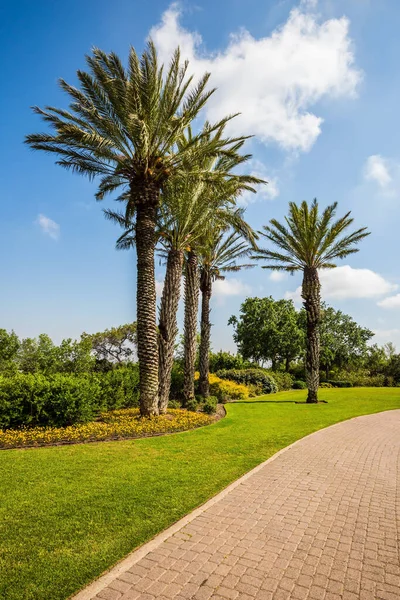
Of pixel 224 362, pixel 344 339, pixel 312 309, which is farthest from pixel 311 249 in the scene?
pixel 344 339

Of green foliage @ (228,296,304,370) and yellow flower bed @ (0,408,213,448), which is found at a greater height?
green foliage @ (228,296,304,370)

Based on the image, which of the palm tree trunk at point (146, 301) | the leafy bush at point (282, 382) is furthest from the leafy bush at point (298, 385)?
the palm tree trunk at point (146, 301)

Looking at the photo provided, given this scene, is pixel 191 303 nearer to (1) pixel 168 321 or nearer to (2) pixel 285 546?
(1) pixel 168 321

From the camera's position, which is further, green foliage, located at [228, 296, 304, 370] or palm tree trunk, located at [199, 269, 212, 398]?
green foliage, located at [228, 296, 304, 370]

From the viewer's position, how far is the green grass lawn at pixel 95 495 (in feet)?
12.5

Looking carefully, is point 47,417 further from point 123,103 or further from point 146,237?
point 123,103

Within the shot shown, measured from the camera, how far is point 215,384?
24.6m

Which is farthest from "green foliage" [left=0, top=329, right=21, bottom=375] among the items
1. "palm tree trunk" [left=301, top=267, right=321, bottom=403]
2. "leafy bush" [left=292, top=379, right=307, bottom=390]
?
"leafy bush" [left=292, top=379, right=307, bottom=390]

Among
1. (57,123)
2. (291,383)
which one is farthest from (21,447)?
(291,383)

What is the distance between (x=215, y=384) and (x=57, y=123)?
18.0 meters

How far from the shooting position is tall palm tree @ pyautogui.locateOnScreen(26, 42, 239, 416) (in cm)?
1217

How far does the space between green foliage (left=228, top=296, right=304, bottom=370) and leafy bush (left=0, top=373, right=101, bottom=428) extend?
3424cm

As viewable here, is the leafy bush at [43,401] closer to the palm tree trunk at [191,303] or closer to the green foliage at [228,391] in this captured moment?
the palm tree trunk at [191,303]

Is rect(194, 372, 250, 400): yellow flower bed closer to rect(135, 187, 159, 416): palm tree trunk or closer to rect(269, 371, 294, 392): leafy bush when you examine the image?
rect(269, 371, 294, 392): leafy bush
